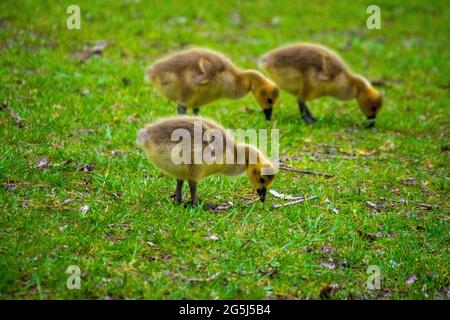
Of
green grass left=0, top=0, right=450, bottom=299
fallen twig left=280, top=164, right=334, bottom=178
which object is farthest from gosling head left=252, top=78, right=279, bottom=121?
fallen twig left=280, top=164, right=334, bottom=178

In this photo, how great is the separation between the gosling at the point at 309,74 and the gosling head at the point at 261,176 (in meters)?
3.42

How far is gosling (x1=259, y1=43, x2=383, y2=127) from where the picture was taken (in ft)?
31.6

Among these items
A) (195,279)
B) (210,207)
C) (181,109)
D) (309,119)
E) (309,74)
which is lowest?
(195,279)

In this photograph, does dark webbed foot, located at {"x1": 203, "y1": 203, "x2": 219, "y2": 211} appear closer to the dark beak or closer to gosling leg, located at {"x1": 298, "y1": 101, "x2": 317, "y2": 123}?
the dark beak

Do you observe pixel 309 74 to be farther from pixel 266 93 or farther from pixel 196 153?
pixel 196 153

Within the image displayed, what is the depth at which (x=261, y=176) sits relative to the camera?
645cm

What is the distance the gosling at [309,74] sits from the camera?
31.6 ft

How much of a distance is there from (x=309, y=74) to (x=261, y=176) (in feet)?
11.9

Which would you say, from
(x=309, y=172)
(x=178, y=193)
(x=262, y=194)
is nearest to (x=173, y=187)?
(x=178, y=193)

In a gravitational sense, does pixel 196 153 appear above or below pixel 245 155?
above

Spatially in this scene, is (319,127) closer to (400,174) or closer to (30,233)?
(400,174)

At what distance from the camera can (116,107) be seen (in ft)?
29.2

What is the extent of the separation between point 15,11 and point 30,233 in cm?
802

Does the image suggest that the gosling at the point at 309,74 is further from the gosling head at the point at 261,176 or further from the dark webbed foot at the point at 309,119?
the gosling head at the point at 261,176
